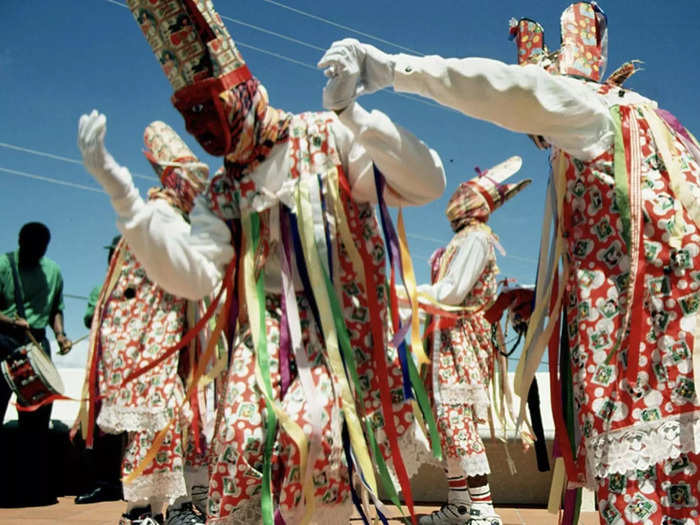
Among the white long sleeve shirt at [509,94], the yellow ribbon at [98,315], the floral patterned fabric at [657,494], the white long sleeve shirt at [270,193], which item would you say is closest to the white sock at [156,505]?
the yellow ribbon at [98,315]

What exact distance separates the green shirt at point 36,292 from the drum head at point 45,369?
49 centimetres

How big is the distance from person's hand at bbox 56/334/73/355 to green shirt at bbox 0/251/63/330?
144mm

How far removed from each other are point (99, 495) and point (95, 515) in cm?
74

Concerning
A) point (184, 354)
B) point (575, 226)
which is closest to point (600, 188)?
point (575, 226)

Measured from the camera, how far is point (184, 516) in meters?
3.52

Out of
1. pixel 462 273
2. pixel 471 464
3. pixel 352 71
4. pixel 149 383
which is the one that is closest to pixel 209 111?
pixel 352 71

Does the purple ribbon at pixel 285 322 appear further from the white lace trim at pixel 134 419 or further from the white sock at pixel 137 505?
the white sock at pixel 137 505

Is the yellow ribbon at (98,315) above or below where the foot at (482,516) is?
above

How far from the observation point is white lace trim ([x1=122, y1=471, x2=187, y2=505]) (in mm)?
3168

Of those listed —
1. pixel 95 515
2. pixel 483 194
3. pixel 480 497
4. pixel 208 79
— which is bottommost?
pixel 95 515

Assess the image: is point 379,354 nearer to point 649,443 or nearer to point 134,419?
point 649,443

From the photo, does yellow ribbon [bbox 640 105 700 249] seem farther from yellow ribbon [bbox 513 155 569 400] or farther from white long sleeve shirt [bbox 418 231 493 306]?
white long sleeve shirt [bbox 418 231 493 306]

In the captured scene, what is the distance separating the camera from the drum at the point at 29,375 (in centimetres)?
422

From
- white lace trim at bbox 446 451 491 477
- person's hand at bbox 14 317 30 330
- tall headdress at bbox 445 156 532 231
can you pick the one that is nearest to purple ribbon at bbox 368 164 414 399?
white lace trim at bbox 446 451 491 477
